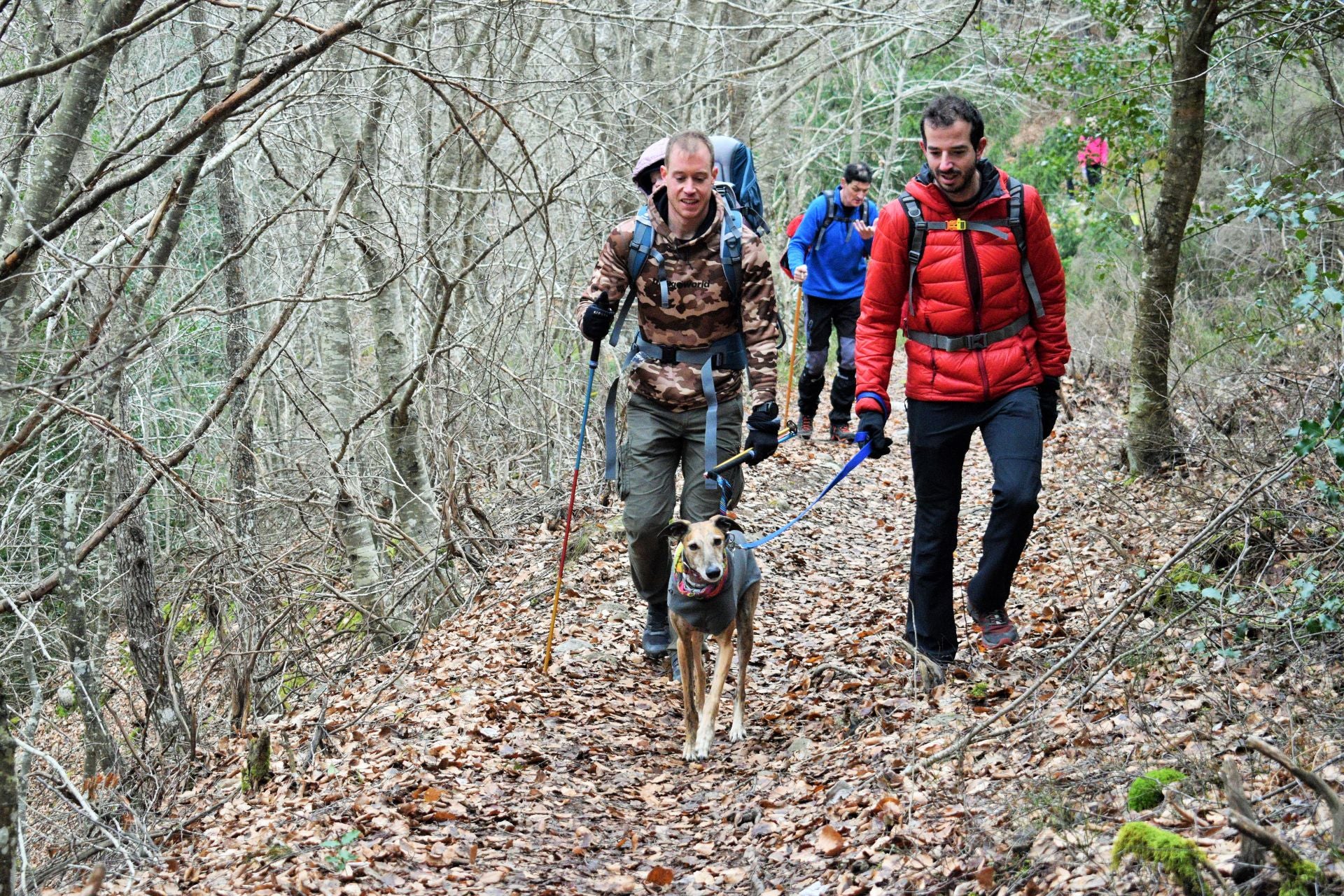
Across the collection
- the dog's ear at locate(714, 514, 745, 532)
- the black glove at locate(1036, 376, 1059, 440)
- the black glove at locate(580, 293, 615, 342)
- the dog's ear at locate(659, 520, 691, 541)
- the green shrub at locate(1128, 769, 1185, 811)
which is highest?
the black glove at locate(580, 293, 615, 342)

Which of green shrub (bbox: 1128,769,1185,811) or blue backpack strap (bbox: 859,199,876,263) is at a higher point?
blue backpack strap (bbox: 859,199,876,263)

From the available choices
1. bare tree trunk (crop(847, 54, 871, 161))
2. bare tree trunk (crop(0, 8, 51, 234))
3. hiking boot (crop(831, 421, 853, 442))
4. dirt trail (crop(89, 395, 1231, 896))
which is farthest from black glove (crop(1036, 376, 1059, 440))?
bare tree trunk (crop(847, 54, 871, 161))

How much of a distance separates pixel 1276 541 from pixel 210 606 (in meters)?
A: 6.51

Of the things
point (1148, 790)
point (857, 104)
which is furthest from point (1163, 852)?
point (857, 104)

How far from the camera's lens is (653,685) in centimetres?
720

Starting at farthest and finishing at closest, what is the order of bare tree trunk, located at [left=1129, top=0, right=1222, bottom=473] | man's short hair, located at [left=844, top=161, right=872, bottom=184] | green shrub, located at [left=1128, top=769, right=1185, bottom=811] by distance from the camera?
man's short hair, located at [left=844, top=161, right=872, bottom=184]
bare tree trunk, located at [left=1129, top=0, right=1222, bottom=473]
green shrub, located at [left=1128, top=769, right=1185, bottom=811]

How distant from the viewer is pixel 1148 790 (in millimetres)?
3596

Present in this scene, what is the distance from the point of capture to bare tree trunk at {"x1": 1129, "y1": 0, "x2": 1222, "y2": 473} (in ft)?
25.6

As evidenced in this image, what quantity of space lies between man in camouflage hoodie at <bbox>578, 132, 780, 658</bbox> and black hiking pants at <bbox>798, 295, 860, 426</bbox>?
15.8 feet

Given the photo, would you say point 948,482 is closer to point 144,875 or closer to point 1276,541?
point 1276,541

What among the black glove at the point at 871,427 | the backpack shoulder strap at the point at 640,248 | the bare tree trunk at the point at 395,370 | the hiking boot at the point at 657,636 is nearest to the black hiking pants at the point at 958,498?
the black glove at the point at 871,427

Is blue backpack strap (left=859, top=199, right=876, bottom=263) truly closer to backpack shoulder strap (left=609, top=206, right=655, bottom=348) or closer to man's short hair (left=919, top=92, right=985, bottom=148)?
backpack shoulder strap (left=609, top=206, right=655, bottom=348)

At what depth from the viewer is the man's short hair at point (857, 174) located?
10688mm

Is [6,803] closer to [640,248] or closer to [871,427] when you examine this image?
[871,427]
